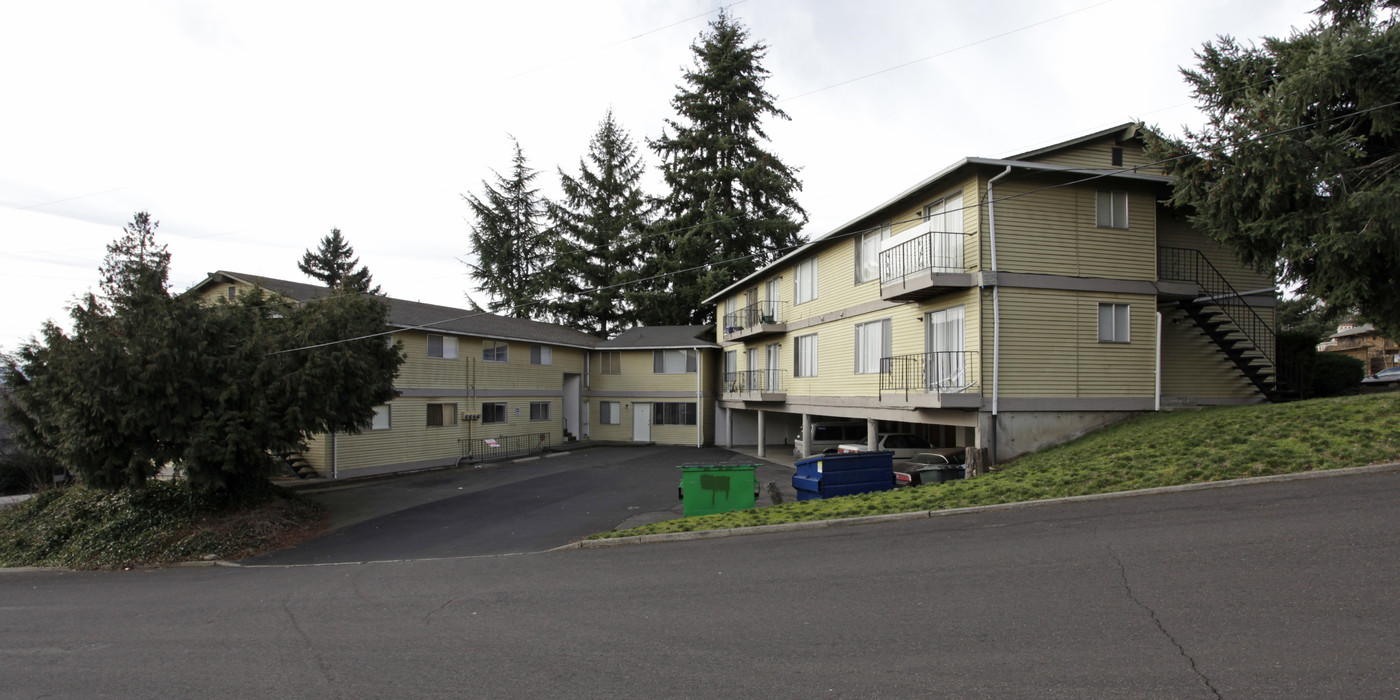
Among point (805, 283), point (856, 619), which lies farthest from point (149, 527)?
point (805, 283)

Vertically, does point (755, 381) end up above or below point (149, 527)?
above

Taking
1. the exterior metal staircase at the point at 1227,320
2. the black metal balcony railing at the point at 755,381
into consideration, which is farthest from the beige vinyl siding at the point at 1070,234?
the black metal balcony railing at the point at 755,381

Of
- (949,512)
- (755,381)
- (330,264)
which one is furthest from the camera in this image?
(330,264)

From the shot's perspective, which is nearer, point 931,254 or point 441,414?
point 931,254

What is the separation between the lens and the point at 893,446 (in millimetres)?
21062

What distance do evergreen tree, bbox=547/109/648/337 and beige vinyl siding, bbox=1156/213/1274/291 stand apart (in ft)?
104

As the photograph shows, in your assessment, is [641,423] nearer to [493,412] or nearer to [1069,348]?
[493,412]

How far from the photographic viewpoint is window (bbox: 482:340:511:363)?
30.8 meters

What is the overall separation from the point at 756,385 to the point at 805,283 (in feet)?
21.3

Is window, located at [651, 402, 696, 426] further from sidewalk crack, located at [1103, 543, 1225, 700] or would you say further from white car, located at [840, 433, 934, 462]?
sidewalk crack, located at [1103, 543, 1225, 700]

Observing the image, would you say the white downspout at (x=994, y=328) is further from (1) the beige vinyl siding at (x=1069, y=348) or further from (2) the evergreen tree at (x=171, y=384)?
(2) the evergreen tree at (x=171, y=384)

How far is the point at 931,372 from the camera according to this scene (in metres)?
16.8

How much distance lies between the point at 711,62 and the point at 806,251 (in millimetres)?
26454

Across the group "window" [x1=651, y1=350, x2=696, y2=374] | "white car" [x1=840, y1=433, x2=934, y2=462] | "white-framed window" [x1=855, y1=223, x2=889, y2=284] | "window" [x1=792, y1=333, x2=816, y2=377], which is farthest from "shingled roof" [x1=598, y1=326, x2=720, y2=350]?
"white car" [x1=840, y1=433, x2=934, y2=462]
